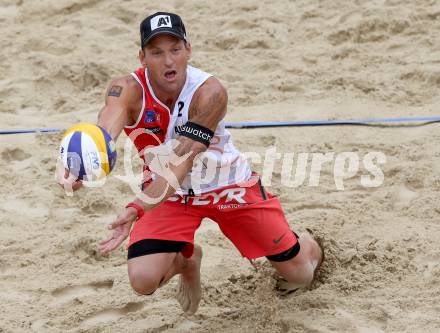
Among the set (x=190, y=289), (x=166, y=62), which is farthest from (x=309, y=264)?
(x=166, y=62)

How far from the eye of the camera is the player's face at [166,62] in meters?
3.81

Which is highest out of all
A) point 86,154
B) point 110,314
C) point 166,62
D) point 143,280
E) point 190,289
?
point 166,62

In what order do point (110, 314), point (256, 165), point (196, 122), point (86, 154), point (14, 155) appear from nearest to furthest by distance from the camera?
point (86, 154) → point (196, 122) → point (110, 314) → point (256, 165) → point (14, 155)

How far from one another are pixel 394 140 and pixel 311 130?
57 cm

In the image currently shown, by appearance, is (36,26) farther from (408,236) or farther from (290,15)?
(408,236)

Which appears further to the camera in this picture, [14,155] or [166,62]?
[14,155]

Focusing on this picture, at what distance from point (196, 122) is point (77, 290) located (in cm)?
121

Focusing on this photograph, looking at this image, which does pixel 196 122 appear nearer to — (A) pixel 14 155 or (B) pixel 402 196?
(B) pixel 402 196

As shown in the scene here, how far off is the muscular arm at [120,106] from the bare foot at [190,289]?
767 mm

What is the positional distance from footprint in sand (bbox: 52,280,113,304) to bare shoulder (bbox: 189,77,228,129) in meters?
1.11

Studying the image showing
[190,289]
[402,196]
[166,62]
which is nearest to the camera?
[166,62]

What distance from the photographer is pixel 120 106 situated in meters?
3.76

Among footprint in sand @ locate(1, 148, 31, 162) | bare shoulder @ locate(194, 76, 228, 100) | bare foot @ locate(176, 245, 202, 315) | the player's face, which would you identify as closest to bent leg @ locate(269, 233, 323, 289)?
bare foot @ locate(176, 245, 202, 315)

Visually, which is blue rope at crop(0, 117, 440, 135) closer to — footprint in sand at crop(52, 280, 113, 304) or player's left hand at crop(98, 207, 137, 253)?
footprint in sand at crop(52, 280, 113, 304)
